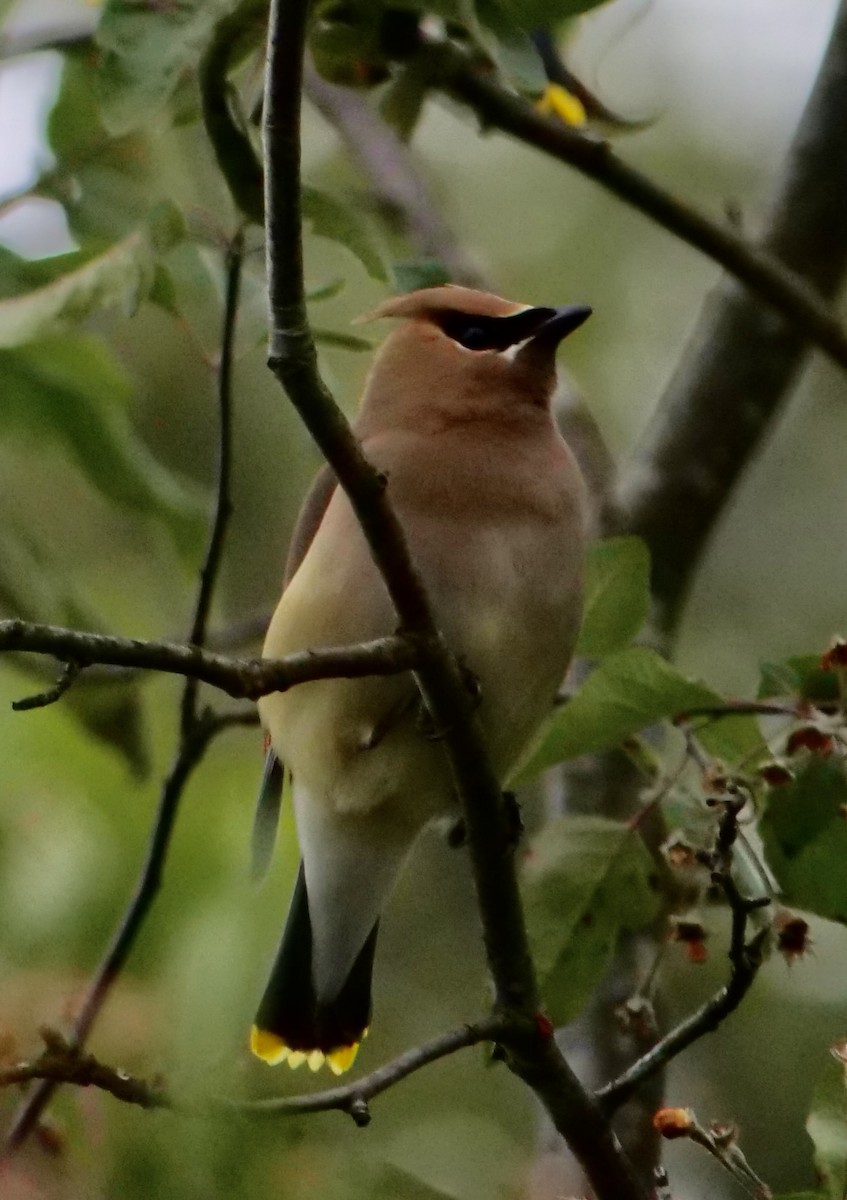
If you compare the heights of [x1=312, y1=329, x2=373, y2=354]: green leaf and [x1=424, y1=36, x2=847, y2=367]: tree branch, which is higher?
[x1=424, y1=36, x2=847, y2=367]: tree branch

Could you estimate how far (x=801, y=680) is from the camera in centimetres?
236

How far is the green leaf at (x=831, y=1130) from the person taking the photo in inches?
72.0

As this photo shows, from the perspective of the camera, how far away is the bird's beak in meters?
2.96

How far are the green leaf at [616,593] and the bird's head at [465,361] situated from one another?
429 mm

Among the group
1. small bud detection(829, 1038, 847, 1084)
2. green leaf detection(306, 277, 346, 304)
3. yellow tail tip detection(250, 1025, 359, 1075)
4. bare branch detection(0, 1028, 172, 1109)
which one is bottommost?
yellow tail tip detection(250, 1025, 359, 1075)

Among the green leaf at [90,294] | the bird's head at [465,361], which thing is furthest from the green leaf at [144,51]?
the bird's head at [465,361]

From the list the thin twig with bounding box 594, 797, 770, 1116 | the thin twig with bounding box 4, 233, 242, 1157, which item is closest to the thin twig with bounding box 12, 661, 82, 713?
the thin twig with bounding box 4, 233, 242, 1157

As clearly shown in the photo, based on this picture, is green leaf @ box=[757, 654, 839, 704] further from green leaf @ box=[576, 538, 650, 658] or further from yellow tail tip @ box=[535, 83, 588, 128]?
yellow tail tip @ box=[535, 83, 588, 128]

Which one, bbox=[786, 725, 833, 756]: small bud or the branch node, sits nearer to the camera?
the branch node

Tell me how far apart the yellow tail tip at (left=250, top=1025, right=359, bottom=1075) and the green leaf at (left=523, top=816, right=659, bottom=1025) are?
0.66 meters

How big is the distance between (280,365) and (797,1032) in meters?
2.71

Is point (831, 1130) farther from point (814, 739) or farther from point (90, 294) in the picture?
point (90, 294)

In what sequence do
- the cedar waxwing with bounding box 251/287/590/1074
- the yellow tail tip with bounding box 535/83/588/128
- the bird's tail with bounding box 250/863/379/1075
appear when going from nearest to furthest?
the cedar waxwing with bounding box 251/287/590/1074
the bird's tail with bounding box 250/863/379/1075
the yellow tail tip with bounding box 535/83/588/128

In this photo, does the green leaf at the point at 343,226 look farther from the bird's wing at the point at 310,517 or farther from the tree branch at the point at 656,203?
the tree branch at the point at 656,203
